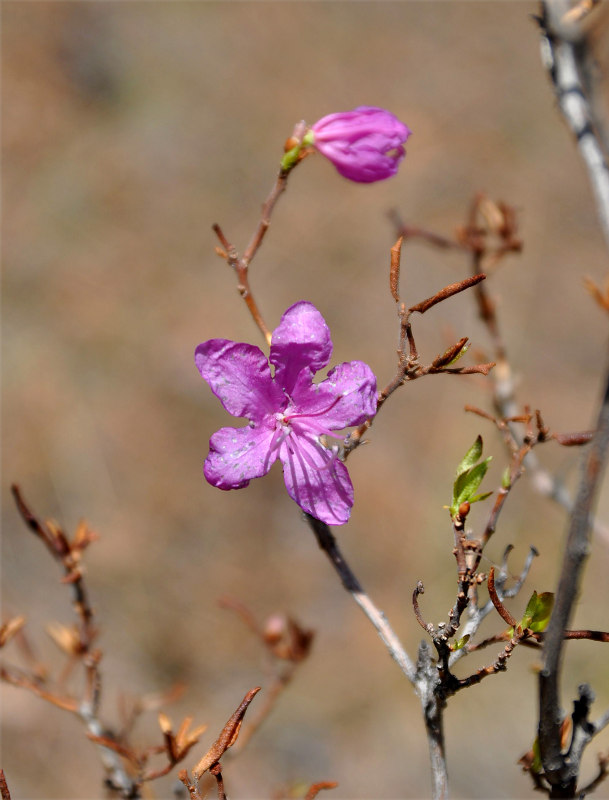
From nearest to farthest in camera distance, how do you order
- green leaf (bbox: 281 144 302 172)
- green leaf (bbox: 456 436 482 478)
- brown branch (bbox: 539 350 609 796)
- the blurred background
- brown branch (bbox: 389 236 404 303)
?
brown branch (bbox: 539 350 609 796), brown branch (bbox: 389 236 404 303), green leaf (bbox: 456 436 482 478), green leaf (bbox: 281 144 302 172), the blurred background

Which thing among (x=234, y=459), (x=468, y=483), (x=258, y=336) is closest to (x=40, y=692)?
(x=234, y=459)

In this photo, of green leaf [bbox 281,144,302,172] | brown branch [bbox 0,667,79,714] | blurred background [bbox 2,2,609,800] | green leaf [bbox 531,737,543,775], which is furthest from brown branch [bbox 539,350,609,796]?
blurred background [bbox 2,2,609,800]

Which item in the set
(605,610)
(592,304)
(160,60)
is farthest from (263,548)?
(160,60)

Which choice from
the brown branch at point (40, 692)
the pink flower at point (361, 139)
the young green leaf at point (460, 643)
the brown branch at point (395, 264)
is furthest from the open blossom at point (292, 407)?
the brown branch at point (40, 692)

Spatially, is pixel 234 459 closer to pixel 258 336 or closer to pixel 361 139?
pixel 361 139

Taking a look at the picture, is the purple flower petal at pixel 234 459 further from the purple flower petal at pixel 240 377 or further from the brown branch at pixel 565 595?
the brown branch at pixel 565 595

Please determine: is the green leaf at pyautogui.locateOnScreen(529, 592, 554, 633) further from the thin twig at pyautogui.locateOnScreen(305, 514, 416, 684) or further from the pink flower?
the pink flower
